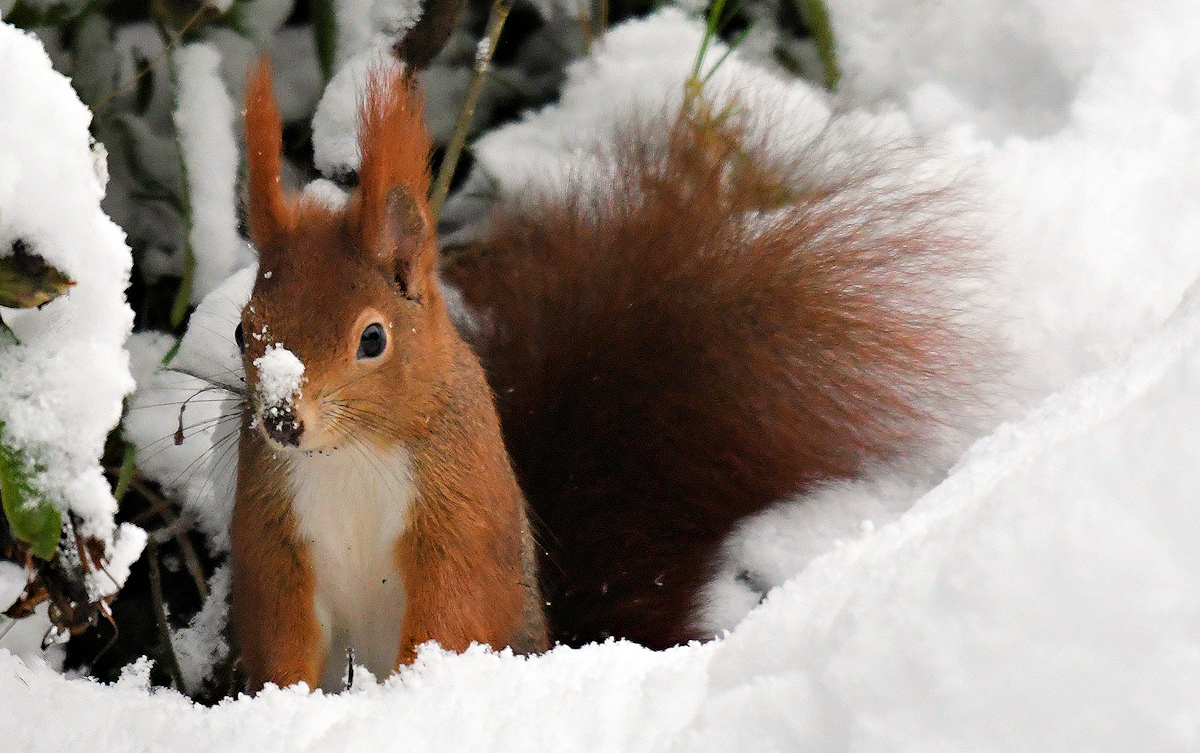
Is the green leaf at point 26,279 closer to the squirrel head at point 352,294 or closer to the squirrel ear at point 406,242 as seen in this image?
the squirrel head at point 352,294

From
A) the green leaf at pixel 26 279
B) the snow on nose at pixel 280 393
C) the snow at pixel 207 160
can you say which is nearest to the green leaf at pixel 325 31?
the snow at pixel 207 160

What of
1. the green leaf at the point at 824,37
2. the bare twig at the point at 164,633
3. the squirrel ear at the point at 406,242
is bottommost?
the bare twig at the point at 164,633

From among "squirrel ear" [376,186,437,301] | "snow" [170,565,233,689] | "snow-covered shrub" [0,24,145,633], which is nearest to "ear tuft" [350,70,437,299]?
"squirrel ear" [376,186,437,301]

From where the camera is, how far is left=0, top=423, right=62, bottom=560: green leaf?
72 centimetres

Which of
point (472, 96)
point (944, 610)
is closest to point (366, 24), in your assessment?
point (472, 96)

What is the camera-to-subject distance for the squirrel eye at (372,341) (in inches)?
38.3

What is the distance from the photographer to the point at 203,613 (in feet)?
4.48

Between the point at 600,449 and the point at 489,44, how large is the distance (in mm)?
476

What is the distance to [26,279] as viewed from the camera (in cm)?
71

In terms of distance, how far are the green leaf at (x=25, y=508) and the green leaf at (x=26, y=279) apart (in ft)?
0.25

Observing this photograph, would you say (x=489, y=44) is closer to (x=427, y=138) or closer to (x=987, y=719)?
(x=427, y=138)

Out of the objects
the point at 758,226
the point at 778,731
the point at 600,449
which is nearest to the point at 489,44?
the point at 758,226

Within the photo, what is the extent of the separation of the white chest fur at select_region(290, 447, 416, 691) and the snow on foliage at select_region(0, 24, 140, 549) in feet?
0.79

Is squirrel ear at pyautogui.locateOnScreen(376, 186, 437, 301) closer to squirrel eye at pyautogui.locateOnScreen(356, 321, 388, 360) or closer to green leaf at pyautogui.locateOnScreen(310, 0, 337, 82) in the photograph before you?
squirrel eye at pyautogui.locateOnScreen(356, 321, 388, 360)
